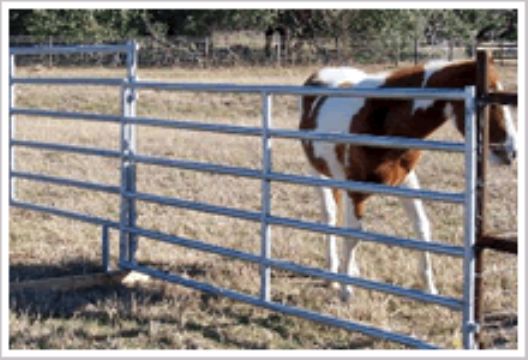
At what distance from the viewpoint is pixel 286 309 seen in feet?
18.9

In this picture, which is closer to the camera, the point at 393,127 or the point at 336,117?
the point at 393,127

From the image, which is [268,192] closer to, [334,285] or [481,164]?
[334,285]

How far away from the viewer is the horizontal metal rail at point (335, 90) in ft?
15.7

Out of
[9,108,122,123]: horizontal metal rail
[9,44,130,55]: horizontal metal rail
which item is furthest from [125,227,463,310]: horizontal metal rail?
[9,44,130,55]: horizontal metal rail

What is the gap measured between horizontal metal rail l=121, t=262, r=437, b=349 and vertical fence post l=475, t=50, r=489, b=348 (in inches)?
16.0

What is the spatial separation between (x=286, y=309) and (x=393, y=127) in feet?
4.49

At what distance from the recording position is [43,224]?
8.74m

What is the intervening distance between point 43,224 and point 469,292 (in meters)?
5.15

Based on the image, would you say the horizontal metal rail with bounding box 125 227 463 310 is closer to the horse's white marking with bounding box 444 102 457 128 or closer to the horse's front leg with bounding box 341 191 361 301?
the horse's front leg with bounding box 341 191 361 301

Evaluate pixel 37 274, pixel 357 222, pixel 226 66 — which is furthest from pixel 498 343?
pixel 226 66

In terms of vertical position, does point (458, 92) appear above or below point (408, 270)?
above

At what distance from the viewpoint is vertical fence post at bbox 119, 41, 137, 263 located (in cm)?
705

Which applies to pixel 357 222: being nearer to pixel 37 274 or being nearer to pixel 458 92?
pixel 458 92

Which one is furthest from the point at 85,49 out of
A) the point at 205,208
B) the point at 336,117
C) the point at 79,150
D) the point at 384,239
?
the point at 384,239
